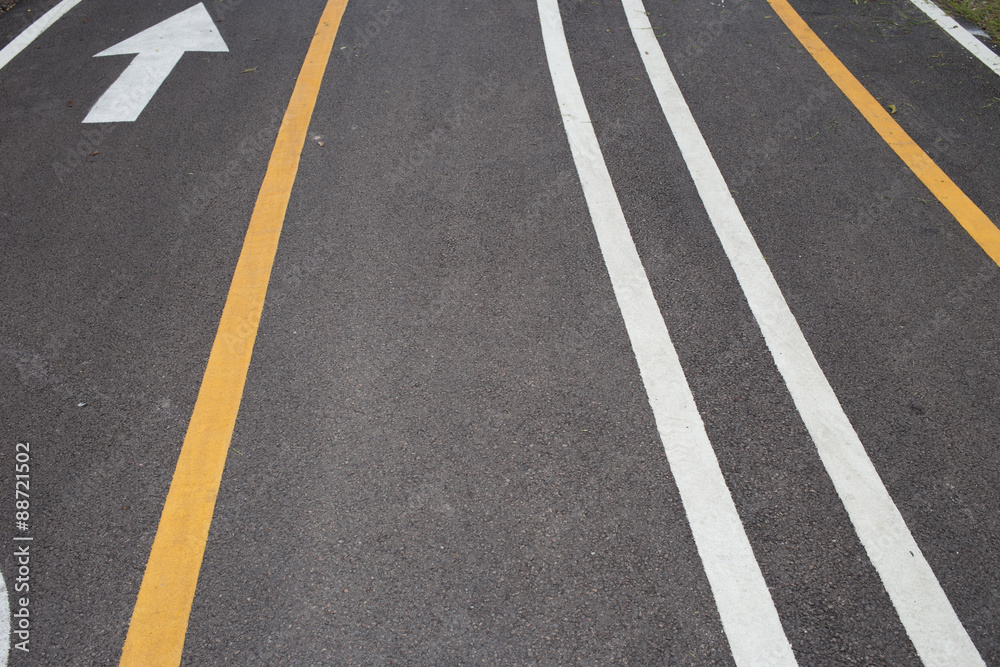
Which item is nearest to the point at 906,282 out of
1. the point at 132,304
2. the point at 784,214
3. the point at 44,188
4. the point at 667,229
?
the point at 784,214

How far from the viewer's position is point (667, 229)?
3.65 m

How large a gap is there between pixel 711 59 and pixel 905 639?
4.52m

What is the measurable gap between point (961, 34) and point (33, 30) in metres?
8.59

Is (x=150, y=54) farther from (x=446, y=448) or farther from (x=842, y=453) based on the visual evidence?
(x=842, y=453)

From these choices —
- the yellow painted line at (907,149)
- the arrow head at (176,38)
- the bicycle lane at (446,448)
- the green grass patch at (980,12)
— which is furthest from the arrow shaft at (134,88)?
the green grass patch at (980,12)

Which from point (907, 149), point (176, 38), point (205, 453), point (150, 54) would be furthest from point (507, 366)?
point (176, 38)

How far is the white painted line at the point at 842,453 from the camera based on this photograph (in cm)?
211

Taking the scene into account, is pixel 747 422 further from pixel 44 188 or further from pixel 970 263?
pixel 44 188

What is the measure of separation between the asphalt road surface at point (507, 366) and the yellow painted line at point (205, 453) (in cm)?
2

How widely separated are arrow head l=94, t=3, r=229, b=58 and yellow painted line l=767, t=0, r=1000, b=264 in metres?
5.17

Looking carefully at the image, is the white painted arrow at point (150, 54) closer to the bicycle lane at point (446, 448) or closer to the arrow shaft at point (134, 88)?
the arrow shaft at point (134, 88)

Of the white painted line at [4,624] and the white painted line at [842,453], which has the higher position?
the white painted line at [4,624]

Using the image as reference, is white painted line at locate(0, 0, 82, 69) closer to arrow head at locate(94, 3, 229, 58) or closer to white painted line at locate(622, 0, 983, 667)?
arrow head at locate(94, 3, 229, 58)

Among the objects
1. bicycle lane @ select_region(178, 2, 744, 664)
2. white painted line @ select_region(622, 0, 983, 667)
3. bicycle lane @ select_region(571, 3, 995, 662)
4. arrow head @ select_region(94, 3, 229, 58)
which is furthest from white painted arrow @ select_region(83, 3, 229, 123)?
white painted line @ select_region(622, 0, 983, 667)
